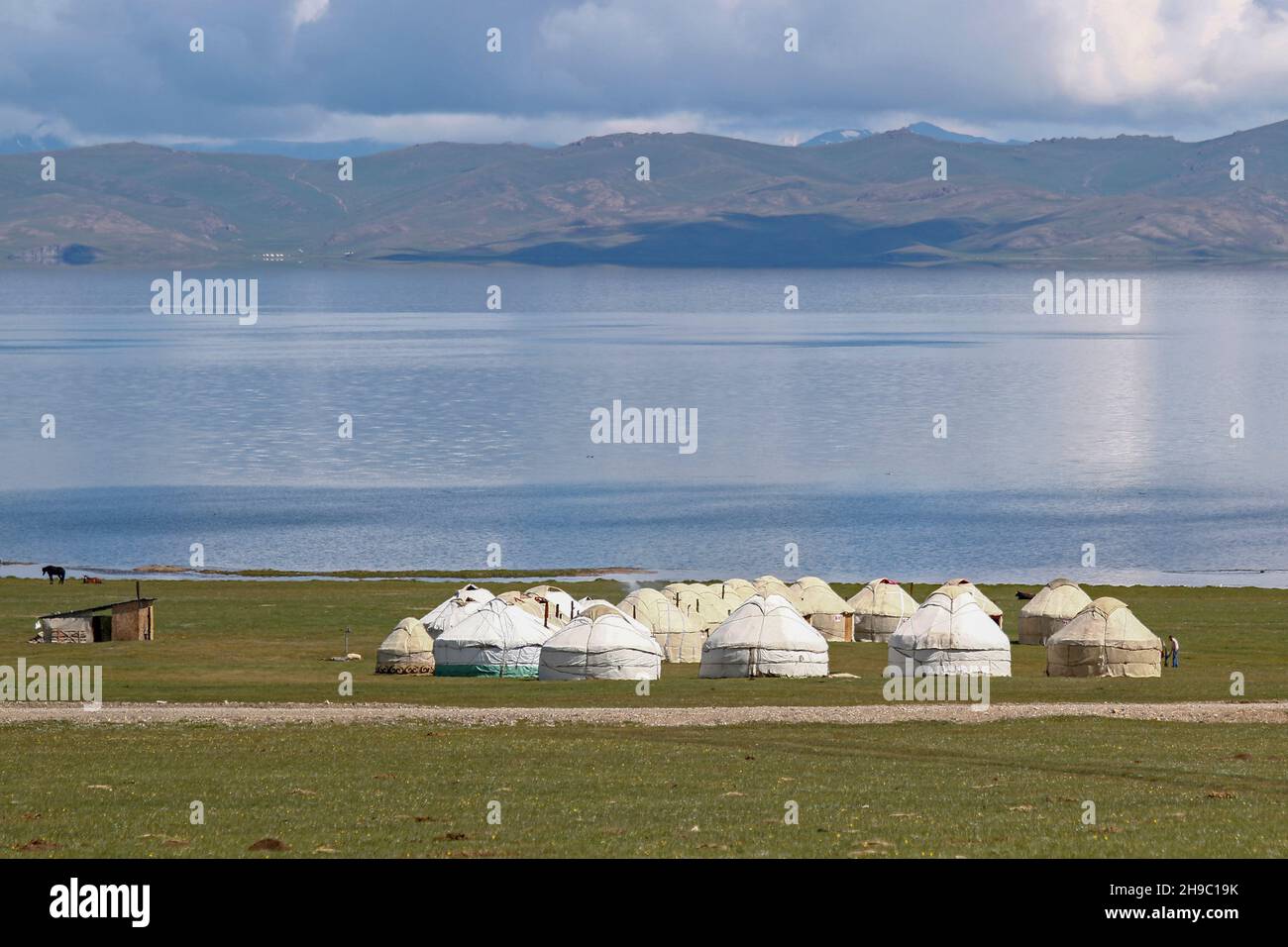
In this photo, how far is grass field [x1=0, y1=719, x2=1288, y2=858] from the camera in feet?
76.3

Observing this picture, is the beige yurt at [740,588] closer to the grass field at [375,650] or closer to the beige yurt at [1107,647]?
the grass field at [375,650]

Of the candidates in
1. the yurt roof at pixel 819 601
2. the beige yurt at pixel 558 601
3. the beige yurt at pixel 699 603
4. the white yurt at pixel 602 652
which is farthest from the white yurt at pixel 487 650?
the yurt roof at pixel 819 601

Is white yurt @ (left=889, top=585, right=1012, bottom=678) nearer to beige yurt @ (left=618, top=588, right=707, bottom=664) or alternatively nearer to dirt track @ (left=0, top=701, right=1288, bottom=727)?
beige yurt @ (left=618, top=588, right=707, bottom=664)

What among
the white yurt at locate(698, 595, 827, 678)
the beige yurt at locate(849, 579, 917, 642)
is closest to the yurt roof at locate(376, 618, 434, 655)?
the white yurt at locate(698, 595, 827, 678)

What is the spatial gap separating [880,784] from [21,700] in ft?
87.2

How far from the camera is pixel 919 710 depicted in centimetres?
4419

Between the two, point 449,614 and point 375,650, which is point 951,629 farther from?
point 375,650

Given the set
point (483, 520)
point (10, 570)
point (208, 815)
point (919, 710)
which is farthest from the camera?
point (483, 520)

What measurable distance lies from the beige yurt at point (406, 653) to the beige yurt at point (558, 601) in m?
8.92

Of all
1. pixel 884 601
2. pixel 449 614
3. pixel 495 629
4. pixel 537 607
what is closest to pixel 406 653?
pixel 495 629

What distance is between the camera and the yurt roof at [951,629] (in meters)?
58.3

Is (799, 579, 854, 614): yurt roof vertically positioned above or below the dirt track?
above
